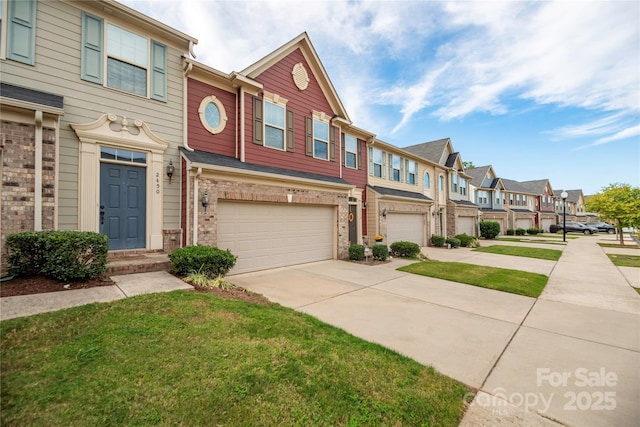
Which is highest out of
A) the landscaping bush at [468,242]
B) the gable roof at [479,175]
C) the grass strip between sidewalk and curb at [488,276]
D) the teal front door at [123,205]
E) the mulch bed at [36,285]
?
the gable roof at [479,175]

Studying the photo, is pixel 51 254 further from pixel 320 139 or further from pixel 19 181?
pixel 320 139

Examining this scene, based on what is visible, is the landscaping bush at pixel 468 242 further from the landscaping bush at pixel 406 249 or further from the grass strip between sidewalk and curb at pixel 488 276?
the grass strip between sidewalk and curb at pixel 488 276

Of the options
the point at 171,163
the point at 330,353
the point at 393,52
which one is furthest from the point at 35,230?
the point at 393,52

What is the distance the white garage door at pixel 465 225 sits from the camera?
21.5 m

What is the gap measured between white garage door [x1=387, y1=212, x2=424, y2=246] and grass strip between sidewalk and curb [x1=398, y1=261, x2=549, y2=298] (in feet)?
13.7

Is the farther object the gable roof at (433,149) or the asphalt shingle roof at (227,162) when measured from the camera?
the gable roof at (433,149)

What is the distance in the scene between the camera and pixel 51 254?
4.72 m

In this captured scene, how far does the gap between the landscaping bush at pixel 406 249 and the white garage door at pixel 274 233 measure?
3.37 meters

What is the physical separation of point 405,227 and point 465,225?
32.5 feet

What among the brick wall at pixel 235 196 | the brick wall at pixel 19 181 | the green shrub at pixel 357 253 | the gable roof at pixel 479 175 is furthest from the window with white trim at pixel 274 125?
the gable roof at pixel 479 175

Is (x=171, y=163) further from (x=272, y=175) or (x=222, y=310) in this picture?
(x=222, y=310)

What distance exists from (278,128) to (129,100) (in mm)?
4530

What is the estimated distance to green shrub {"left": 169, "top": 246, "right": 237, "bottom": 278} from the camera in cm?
598

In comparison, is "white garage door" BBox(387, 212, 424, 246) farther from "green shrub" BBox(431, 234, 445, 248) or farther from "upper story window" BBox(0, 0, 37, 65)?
"upper story window" BBox(0, 0, 37, 65)
